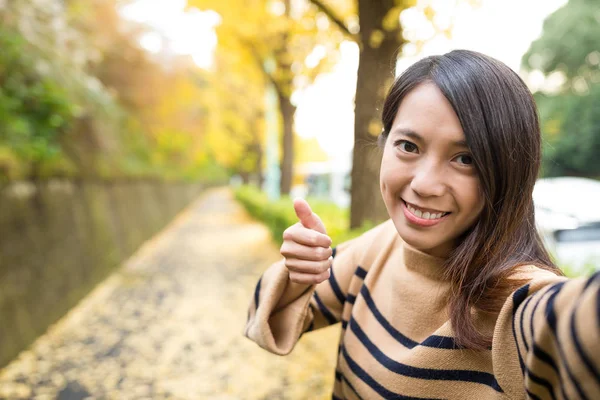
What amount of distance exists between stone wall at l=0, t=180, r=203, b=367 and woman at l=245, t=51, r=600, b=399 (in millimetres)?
3937

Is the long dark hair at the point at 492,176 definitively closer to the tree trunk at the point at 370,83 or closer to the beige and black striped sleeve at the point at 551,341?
the beige and black striped sleeve at the point at 551,341

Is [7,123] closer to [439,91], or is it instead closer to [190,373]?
[190,373]

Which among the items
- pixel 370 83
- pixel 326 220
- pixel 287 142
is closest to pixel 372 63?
pixel 370 83

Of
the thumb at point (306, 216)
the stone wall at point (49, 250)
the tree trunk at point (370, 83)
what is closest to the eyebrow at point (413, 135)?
the thumb at point (306, 216)

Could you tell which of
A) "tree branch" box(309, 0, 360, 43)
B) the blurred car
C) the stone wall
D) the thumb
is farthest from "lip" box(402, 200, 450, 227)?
the blurred car

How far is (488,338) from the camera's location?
3.26 feet

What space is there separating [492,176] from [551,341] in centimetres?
38

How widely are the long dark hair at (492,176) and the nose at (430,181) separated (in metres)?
0.08

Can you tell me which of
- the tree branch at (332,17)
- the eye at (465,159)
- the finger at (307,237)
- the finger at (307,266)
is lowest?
the finger at (307,266)

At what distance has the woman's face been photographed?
1.01m

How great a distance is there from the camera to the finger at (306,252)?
3.83 feet

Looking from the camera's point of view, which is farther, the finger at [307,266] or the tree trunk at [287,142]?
the tree trunk at [287,142]

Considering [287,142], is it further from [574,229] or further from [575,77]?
[575,77]

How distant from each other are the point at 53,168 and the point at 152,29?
8950mm
